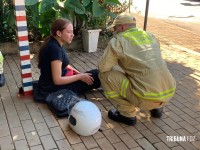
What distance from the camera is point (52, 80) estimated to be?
383 centimetres

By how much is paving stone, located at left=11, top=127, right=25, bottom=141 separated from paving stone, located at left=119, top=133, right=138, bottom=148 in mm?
1103

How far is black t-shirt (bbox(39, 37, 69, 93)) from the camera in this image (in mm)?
3584

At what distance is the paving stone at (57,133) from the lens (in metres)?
3.19

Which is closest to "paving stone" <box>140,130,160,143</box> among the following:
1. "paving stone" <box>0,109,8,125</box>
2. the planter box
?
"paving stone" <box>0,109,8,125</box>

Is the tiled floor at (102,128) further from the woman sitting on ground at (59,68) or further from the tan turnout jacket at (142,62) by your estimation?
the tan turnout jacket at (142,62)

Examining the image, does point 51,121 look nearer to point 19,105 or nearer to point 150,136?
point 19,105

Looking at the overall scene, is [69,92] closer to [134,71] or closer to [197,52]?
[134,71]

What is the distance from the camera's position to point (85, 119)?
10.1ft

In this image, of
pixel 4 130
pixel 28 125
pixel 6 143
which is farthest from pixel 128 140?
pixel 4 130

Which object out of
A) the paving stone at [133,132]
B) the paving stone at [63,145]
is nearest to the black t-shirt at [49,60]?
the paving stone at [63,145]

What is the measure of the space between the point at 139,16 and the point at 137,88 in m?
9.45

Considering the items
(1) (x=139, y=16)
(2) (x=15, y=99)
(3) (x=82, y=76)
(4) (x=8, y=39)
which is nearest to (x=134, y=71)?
(3) (x=82, y=76)

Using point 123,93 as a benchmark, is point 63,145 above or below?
below

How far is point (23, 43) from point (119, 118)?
1.63m
